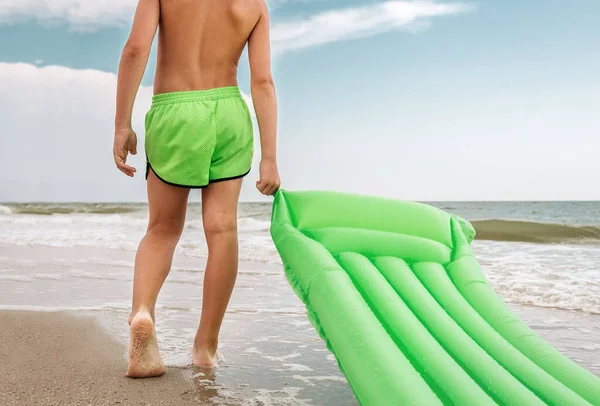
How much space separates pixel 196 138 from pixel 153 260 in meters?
0.46

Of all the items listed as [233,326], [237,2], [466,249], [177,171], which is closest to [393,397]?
[466,249]

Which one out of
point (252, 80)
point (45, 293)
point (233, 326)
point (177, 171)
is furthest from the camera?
point (45, 293)

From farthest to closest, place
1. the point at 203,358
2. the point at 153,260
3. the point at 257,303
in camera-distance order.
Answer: the point at 257,303, the point at 203,358, the point at 153,260

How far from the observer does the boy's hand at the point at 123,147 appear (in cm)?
212

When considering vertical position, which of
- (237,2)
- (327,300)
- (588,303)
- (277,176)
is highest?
(237,2)

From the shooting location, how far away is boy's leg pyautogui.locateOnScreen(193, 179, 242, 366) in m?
2.18

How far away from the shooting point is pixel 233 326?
3135 mm

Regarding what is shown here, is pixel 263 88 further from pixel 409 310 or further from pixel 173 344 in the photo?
pixel 173 344

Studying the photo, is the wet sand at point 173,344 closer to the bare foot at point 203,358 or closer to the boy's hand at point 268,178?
the bare foot at point 203,358

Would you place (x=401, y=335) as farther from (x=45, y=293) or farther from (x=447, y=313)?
(x=45, y=293)

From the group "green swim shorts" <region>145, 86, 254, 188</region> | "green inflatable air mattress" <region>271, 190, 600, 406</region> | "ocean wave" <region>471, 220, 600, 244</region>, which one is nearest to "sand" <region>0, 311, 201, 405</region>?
"green inflatable air mattress" <region>271, 190, 600, 406</region>

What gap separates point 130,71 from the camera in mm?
2121

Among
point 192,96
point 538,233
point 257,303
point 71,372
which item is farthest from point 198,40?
point 538,233

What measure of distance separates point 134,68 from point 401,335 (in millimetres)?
1274
